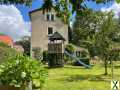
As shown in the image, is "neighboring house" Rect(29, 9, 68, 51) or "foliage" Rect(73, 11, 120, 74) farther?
"neighboring house" Rect(29, 9, 68, 51)

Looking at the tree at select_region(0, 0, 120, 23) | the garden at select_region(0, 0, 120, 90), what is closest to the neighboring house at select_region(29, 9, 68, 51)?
the garden at select_region(0, 0, 120, 90)

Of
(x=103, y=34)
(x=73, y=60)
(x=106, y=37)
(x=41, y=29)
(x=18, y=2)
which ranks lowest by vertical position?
(x=73, y=60)

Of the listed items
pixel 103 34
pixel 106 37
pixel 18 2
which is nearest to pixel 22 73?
pixel 18 2

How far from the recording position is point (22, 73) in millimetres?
10945

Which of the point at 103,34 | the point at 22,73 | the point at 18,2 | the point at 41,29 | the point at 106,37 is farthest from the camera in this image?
the point at 41,29

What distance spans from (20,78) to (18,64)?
0.78 m

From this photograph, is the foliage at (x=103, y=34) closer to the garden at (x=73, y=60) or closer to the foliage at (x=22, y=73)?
the garden at (x=73, y=60)

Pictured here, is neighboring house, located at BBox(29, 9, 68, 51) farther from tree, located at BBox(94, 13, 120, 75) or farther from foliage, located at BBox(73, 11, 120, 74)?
tree, located at BBox(94, 13, 120, 75)

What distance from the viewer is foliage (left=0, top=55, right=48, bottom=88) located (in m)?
10.9

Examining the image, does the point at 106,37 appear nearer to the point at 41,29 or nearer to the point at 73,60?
the point at 73,60

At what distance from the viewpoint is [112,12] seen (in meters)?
36.8

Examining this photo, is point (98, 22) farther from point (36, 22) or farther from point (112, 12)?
point (36, 22)

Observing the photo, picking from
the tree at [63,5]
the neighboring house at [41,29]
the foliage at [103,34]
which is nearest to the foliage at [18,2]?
the tree at [63,5]

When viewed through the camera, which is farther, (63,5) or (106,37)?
(106,37)
